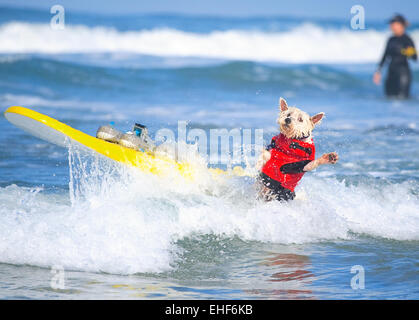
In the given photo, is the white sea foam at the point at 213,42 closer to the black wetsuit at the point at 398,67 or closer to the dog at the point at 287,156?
the black wetsuit at the point at 398,67

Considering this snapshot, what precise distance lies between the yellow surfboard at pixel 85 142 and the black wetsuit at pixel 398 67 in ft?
35.3

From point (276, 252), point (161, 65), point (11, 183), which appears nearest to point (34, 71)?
point (161, 65)

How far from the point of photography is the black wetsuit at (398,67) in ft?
53.0

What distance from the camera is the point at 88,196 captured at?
621 cm

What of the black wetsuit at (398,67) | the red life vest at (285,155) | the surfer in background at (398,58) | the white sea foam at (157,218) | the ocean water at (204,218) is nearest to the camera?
the ocean water at (204,218)

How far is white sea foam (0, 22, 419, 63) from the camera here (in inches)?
1028

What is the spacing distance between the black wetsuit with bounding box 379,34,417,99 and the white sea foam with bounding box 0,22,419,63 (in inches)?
472

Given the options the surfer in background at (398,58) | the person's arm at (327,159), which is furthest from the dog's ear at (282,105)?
the surfer in background at (398,58)

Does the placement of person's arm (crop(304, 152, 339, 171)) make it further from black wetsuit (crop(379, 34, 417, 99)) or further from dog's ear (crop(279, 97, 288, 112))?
black wetsuit (crop(379, 34, 417, 99))

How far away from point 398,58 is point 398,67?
0.32m

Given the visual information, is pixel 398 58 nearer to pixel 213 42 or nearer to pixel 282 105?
pixel 282 105

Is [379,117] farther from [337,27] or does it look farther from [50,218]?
[337,27]

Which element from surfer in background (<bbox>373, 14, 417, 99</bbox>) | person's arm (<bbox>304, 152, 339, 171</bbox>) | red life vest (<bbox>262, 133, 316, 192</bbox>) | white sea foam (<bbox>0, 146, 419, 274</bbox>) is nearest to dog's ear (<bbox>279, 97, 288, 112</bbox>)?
red life vest (<bbox>262, 133, 316, 192</bbox>)

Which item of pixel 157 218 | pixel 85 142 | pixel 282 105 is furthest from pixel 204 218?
pixel 85 142
